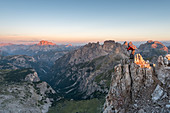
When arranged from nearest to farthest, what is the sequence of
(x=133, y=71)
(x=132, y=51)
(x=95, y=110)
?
(x=133, y=71)
(x=132, y=51)
(x=95, y=110)

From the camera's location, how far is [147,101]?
1176 inches

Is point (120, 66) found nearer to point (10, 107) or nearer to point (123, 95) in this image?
point (123, 95)

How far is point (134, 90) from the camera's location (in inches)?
1326

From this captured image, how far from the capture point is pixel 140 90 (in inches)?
1299

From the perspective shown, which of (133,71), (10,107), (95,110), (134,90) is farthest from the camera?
(95,110)

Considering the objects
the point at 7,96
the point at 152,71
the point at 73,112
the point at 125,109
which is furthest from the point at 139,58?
the point at 7,96

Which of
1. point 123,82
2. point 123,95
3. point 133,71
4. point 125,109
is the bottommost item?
point 125,109

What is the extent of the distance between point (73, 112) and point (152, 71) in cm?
18862

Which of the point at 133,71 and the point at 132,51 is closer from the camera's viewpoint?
the point at 133,71

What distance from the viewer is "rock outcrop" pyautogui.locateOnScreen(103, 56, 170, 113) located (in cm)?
2872

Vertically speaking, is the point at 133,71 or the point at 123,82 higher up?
the point at 133,71

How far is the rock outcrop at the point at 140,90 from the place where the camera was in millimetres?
28722

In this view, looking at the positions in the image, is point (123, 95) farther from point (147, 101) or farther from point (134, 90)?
point (147, 101)

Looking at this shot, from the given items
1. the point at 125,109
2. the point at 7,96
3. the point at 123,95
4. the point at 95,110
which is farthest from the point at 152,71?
the point at 7,96
